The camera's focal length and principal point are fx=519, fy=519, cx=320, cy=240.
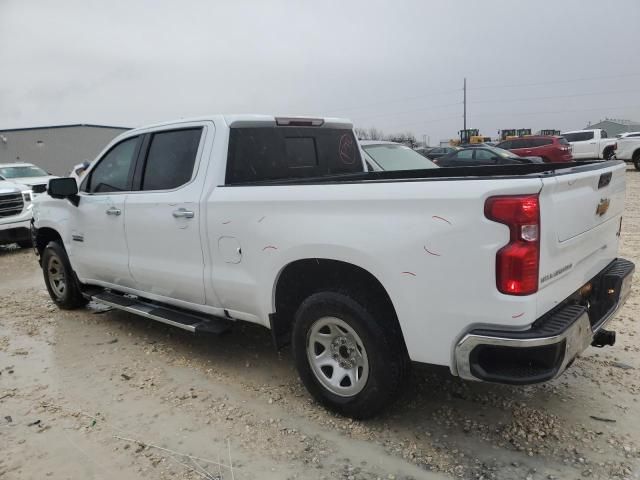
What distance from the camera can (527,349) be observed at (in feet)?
8.20

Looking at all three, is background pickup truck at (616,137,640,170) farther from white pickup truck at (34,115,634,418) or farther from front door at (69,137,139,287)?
front door at (69,137,139,287)

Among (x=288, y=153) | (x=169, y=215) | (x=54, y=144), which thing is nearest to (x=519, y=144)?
(x=288, y=153)

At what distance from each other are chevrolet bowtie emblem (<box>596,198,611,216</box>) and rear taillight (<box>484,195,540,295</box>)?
868 mm

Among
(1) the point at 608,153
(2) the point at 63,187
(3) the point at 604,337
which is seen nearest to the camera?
(3) the point at 604,337

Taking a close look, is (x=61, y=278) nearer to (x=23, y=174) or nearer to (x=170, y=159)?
(x=170, y=159)

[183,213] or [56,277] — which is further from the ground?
[183,213]

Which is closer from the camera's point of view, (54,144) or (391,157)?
(391,157)

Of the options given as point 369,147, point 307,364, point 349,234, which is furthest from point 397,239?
point 369,147

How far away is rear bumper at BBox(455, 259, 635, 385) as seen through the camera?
2.44 meters

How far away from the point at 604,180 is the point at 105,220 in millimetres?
4101

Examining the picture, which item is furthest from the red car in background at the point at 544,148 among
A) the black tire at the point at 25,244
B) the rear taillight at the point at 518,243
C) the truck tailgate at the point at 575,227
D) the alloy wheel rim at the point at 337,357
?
the rear taillight at the point at 518,243

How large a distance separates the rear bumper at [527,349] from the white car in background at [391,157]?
17.9 feet

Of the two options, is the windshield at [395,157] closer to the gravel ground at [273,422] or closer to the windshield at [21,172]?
the gravel ground at [273,422]

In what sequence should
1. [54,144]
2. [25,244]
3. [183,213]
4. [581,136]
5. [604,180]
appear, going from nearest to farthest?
[604,180]
[183,213]
[25,244]
[581,136]
[54,144]
